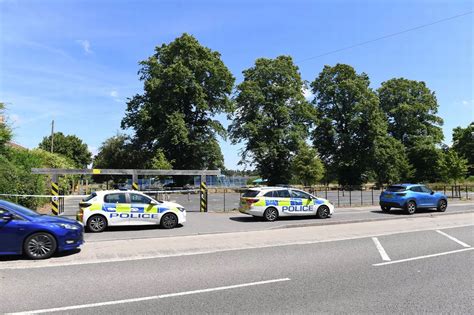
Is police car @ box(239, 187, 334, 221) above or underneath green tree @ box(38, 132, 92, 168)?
underneath

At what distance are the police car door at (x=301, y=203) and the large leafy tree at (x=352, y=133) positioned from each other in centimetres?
3993

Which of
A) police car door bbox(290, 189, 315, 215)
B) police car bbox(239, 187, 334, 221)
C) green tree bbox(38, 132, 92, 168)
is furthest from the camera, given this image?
green tree bbox(38, 132, 92, 168)

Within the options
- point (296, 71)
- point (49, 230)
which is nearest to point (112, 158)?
point (296, 71)

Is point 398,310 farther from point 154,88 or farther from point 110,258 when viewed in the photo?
point 154,88

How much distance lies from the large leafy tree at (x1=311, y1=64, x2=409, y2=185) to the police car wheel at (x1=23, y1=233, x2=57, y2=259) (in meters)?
50.7

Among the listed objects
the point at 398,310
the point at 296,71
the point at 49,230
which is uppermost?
the point at 296,71

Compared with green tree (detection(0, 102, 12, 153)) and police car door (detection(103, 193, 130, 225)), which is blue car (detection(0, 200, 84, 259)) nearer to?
police car door (detection(103, 193, 130, 225))

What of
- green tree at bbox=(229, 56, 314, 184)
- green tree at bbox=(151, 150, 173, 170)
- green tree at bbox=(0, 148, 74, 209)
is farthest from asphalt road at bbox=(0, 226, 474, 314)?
green tree at bbox=(229, 56, 314, 184)

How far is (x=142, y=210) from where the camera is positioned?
1462 centimetres

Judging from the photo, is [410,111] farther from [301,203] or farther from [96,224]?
[96,224]

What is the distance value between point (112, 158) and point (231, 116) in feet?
69.1

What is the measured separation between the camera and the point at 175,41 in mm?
49281

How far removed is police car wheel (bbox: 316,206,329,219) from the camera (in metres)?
18.3

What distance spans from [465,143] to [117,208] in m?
82.3
